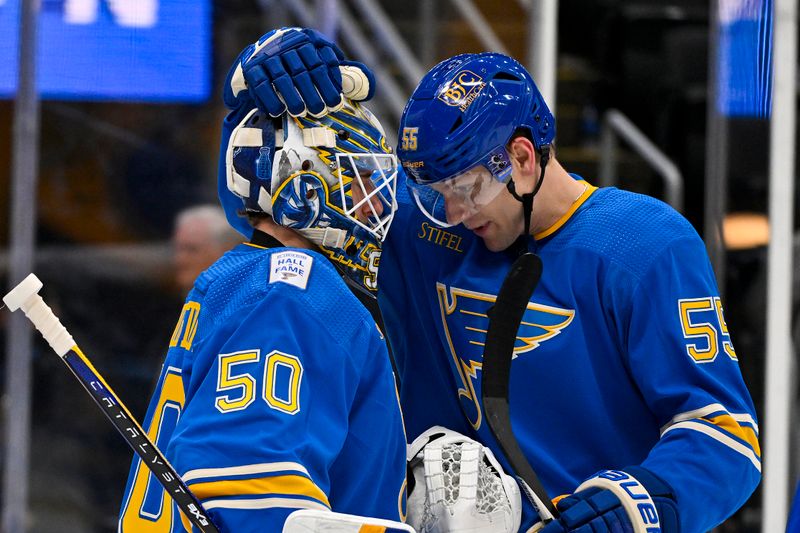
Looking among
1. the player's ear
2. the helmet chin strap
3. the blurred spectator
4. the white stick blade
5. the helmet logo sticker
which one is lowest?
the blurred spectator

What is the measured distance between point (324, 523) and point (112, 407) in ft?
0.98

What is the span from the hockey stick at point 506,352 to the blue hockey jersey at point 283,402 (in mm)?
167

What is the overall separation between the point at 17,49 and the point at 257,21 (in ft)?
2.66

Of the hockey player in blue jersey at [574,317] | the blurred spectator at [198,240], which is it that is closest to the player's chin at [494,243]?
the hockey player in blue jersey at [574,317]

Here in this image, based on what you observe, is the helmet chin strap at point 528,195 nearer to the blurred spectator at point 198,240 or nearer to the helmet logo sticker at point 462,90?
the helmet logo sticker at point 462,90

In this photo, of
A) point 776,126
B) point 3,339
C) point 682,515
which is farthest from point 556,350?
point 3,339

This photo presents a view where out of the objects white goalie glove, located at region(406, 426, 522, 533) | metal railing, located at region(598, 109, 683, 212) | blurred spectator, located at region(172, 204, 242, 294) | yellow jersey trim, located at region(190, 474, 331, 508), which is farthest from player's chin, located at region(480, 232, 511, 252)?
metal railing, located at region(598, 109, 683, 212)

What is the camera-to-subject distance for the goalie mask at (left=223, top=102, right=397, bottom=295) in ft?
5.54

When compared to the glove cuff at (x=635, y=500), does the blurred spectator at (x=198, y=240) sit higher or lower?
lower

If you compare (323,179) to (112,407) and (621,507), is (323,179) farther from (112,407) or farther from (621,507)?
(621,507)

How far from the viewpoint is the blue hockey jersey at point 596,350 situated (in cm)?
174

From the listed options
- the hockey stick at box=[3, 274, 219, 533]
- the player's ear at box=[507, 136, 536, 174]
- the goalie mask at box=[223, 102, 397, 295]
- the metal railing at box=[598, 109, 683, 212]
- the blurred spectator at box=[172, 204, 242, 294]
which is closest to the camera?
the hockey stick at box=[3, 274, 219, 533]

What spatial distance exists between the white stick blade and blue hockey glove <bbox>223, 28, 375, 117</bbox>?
58 centimetres

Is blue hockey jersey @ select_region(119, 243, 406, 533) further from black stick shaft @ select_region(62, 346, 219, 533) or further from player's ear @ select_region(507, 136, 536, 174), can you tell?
player's ear @ select_region(507, 136, 536, 174)
